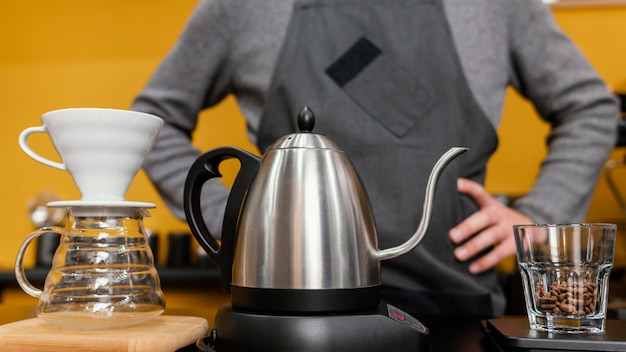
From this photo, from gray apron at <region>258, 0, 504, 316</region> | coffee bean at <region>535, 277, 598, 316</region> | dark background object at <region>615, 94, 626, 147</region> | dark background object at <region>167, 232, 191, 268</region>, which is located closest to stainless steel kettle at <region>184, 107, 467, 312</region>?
coffee bean at <region>535, 277, 598, 316</region>

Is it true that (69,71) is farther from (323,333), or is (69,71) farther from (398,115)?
(323,333)

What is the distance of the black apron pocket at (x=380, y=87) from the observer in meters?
1.10

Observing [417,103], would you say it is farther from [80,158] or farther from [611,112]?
[80,158]

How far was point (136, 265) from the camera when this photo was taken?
0.62m

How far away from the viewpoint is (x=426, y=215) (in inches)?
23.0

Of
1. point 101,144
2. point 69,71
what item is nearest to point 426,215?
point 101,144

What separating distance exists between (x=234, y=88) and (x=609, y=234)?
2.68ft

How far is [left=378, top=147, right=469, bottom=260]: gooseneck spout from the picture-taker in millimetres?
568

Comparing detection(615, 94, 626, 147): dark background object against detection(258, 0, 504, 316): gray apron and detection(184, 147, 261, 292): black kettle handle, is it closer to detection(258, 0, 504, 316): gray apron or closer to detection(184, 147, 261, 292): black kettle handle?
detection(258, 0, 504, 316): gray apron

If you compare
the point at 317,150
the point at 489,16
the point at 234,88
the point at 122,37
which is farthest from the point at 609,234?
the point at 122,37

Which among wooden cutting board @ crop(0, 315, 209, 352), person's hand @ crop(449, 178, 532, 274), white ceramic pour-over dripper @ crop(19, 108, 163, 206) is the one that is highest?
white ceramic pour-over dripper @ crop(19, 108, 163, 206)

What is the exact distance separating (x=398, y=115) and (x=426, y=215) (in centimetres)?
54

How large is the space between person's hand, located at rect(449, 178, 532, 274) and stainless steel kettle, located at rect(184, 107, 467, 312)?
0.50 m

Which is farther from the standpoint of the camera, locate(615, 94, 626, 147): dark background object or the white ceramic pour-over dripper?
locate(615, 94, 626, 147): dark background object
